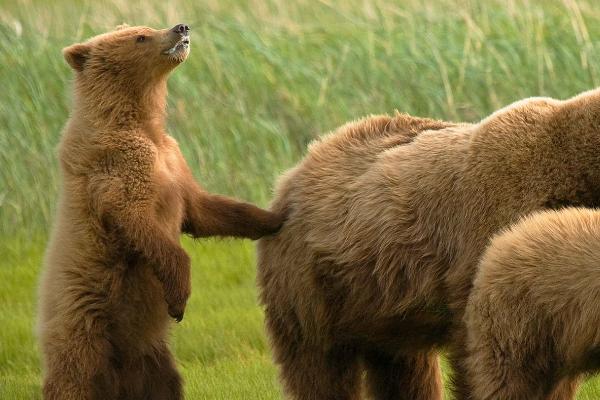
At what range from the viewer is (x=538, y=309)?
4.93 metres

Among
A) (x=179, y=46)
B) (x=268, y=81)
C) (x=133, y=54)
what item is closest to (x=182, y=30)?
(x=179, y=46)

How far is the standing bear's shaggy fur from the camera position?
4.84m

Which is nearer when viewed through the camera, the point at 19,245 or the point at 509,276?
the point at 509,276

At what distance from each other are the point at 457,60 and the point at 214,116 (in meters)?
1.99

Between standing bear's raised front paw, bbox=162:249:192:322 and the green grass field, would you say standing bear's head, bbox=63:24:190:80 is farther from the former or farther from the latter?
the green grass field

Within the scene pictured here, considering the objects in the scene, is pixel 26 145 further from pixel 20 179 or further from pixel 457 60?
pixel 457 60

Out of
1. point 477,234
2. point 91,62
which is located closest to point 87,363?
point 91,62

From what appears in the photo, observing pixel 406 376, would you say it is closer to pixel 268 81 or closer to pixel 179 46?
pixel 179 46

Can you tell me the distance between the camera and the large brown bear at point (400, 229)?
5531 millimetres

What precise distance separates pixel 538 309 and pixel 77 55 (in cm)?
271

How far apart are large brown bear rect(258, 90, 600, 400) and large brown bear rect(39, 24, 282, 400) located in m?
0.33

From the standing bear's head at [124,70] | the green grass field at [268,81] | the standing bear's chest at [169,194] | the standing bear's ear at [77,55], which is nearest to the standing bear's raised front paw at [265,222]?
the standing bear's chest at [169,194]

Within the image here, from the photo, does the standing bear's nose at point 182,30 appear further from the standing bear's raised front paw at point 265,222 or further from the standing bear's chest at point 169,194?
the standing bear's raised front paw at point 265,222

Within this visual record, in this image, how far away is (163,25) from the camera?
11.8 metres
